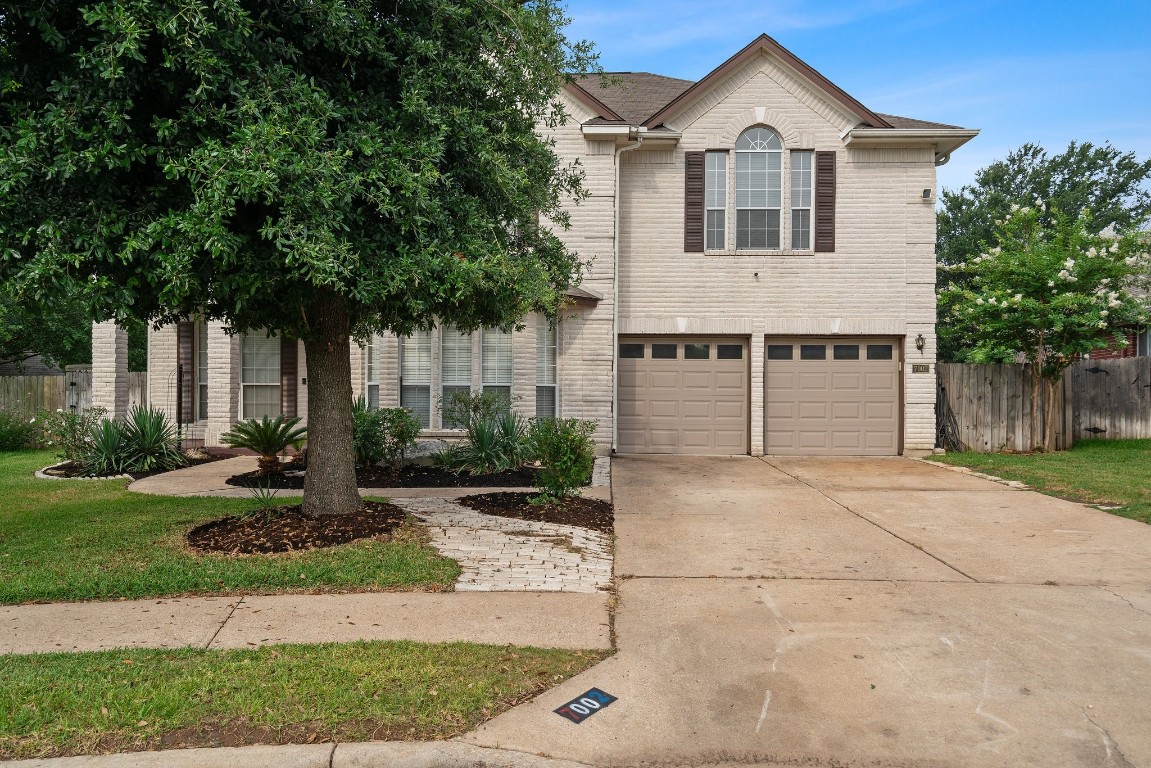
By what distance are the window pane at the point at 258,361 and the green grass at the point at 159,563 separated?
5783 mm

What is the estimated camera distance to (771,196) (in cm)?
1466

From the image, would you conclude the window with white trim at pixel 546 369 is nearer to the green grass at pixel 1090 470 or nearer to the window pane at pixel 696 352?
the window pane at pixel 696 352

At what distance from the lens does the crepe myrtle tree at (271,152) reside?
4977mm

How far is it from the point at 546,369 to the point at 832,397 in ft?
19.1

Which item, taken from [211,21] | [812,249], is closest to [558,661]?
[211,21]

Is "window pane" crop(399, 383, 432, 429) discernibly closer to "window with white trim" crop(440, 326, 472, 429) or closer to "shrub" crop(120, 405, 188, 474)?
"window with white trim" crop(440, 326, 472, 429)

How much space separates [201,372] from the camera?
48.1 ft

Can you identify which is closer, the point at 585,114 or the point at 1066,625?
the point at 1066,625

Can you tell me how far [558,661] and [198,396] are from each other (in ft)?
41.6

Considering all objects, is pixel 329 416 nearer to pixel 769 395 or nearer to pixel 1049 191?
pixel 769 395

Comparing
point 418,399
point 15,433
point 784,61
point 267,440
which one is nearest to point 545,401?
point 418,399

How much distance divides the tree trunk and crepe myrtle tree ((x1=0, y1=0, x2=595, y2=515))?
32 millimetres

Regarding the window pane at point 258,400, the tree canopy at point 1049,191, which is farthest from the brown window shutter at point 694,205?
the tree canopy at point 1049,191

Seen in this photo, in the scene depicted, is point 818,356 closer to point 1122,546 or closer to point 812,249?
point 812,249
